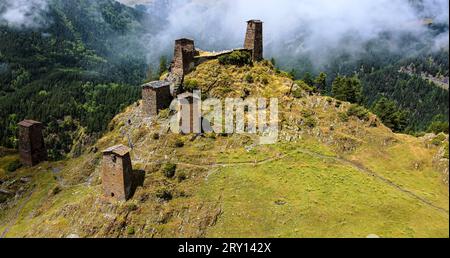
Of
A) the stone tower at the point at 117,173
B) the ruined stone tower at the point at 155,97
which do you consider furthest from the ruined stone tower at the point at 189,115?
the stone tower at the point at 117,173

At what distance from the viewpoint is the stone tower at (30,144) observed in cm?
10019

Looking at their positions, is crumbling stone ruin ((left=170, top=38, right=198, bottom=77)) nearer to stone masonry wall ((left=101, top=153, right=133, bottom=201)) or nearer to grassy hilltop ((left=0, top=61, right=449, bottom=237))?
grassy hilltop ((left=0, top=61, right=449, bottom=237))

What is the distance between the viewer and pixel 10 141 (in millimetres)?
184250

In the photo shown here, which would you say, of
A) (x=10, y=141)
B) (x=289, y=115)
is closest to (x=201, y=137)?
(x=289, y=115)

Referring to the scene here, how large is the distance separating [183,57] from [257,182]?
3196 cm

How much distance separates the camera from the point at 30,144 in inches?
3937

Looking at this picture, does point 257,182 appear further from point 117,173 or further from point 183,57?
point 183,57

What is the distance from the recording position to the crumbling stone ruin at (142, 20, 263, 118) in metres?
84.4

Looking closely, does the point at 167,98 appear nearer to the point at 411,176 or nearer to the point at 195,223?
the point at 195,223

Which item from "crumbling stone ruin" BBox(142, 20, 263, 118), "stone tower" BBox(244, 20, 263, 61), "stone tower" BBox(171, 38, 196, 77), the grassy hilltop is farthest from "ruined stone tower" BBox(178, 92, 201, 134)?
"stone tower" BBox(244, 20, 263, 61)

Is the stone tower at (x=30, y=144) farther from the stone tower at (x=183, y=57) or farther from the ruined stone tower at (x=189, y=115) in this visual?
the ruined stone tower at (x=189, y=115)

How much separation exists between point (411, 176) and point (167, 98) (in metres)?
46.8
